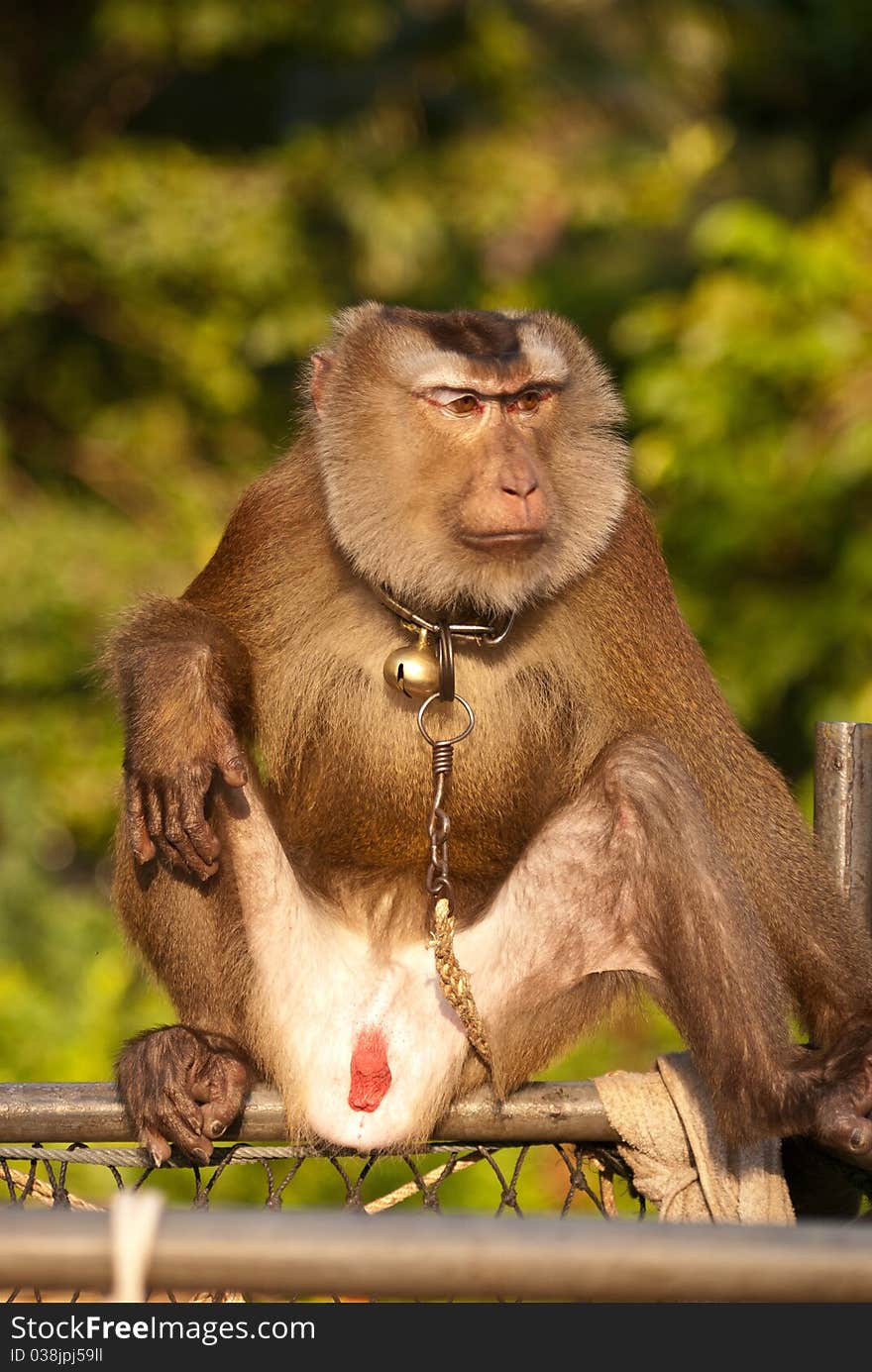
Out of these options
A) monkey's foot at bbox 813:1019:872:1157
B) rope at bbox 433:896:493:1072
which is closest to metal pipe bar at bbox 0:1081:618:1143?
rope at bbox 433:896:493:1072

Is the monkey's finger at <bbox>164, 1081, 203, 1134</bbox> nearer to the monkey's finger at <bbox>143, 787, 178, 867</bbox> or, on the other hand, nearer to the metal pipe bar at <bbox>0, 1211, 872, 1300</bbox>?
the monkey's finger at <bbox>143, 787, 178, 867</bbox>

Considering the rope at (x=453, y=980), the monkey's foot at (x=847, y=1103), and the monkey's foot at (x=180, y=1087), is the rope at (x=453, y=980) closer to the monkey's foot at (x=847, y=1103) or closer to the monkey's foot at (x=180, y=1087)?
the monkey's foot at (x=180, y=1087)

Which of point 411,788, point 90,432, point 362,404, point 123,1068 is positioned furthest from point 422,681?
point 90,432

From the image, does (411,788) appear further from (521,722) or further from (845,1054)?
(845,1054)

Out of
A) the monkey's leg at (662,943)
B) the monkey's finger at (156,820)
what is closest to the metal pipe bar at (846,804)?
the monkey's leg at (662,943)

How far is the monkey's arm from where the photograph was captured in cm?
→ 277

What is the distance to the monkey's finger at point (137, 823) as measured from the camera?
9.16 feet

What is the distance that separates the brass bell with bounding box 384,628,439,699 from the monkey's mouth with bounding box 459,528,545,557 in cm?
22

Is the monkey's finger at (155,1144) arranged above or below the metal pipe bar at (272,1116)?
below

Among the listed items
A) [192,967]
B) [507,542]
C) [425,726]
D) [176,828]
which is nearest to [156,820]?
[176,828]

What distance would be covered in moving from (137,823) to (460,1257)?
171 centimetres

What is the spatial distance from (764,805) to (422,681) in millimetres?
654

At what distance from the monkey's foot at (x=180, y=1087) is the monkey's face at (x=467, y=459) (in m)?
0.88

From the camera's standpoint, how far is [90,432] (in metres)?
9.84
